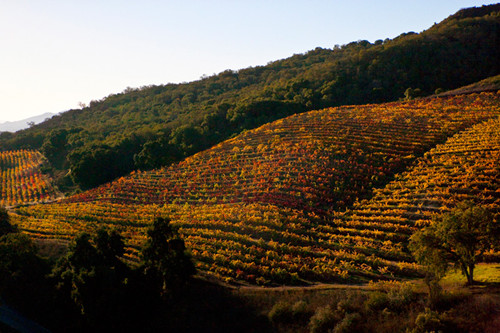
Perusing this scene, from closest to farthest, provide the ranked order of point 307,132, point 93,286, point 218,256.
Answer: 1. point 93,286
2. point 218,256
3. point 307,132

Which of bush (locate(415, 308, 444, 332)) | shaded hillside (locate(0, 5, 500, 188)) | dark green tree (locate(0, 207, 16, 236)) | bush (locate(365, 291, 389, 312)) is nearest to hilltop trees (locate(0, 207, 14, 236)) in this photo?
dark green tree (locate(0, 207, 16, 236))

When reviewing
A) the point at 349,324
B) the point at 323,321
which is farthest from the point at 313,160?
the point at 349,324

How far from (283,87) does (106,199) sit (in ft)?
212

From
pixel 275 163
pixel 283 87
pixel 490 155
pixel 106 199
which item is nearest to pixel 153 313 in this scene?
pixel 275 163

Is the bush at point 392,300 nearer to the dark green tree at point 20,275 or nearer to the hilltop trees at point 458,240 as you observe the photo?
the hilltop trees at point 458,240

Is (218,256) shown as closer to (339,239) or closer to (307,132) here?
(339,239)

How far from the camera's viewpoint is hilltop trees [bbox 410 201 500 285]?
17109 mm

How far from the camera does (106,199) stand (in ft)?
154

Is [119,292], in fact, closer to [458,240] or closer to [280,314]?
[280,314]

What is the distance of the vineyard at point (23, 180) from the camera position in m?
61.7

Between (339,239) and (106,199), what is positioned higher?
(106,199)

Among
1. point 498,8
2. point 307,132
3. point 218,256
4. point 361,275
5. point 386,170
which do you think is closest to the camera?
point 361,275

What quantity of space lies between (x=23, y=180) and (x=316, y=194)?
2749 inches

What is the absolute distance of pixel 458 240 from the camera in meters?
17.1
